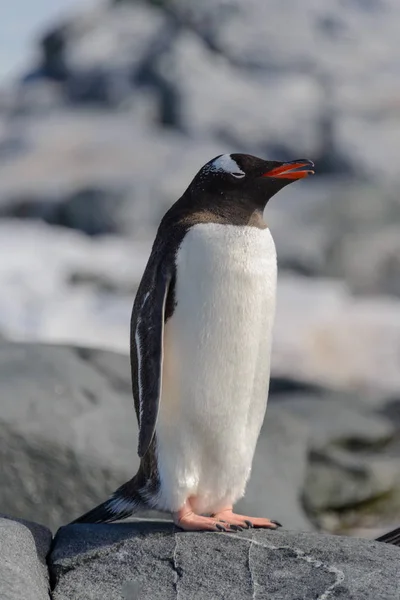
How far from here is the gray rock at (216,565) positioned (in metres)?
2.56

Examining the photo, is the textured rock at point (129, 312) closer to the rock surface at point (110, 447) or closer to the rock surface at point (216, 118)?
the rock surface at point (110, 447)

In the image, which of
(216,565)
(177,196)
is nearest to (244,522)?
(216,565)

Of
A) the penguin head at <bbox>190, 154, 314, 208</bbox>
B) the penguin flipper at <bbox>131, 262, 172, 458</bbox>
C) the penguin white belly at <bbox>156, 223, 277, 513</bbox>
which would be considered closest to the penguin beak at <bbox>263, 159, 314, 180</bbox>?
the penguin head at <bbox>190, 154, 314, 208</bbox>

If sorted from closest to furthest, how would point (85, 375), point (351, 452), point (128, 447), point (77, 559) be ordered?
point (77, 559) < point (128, 447) < point (85, 375) < point (351, 452)

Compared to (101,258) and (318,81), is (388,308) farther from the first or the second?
(318,81)

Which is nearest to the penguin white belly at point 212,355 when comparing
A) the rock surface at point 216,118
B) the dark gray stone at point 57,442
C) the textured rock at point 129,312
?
the dark gray stone at point 57,442

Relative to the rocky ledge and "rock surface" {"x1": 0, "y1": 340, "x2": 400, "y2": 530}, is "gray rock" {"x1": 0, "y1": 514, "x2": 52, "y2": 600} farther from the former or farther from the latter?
"rock surface" {"x1": 0, "y1": 340, "x2": 400, "y2": 530}

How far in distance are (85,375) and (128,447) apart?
0.52 metres

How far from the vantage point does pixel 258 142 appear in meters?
13.5

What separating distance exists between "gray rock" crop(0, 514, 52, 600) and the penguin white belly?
370mm

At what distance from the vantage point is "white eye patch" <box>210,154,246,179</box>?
2.92m

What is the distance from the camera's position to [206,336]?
285cm

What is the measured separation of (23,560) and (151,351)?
631 millimetres

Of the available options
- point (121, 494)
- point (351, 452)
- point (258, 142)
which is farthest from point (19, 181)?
point (121, 494)
